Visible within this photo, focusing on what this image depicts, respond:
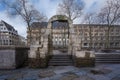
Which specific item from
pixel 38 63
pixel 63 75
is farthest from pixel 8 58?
pixel 63 75

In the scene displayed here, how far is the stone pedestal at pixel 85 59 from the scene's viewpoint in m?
9.77

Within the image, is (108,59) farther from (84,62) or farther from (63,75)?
(63,75)

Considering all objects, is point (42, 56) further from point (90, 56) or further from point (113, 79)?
point (113, 79)

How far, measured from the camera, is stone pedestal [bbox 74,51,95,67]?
385 inches

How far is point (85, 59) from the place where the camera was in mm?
9812

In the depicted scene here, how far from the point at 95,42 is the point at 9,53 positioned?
73259 millimetres

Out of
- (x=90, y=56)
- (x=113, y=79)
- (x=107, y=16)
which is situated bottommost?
(x=113, y=79)

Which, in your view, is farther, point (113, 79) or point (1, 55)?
point (1, 55)

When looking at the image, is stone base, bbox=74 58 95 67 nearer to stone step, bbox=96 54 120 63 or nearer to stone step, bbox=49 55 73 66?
stone step, bbox=49 55 73 66

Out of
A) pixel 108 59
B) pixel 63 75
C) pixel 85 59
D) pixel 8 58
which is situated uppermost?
pixel 8 58

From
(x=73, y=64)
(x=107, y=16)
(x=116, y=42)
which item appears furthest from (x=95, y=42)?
(x=73, y=64)

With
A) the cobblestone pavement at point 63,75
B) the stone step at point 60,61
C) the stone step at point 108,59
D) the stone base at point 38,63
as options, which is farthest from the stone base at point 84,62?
the stone base at point 38,63

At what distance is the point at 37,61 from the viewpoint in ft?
31.4

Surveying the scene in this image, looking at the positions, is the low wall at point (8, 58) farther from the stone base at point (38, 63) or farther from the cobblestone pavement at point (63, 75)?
the cobblestone pavement at point (63, 75)
